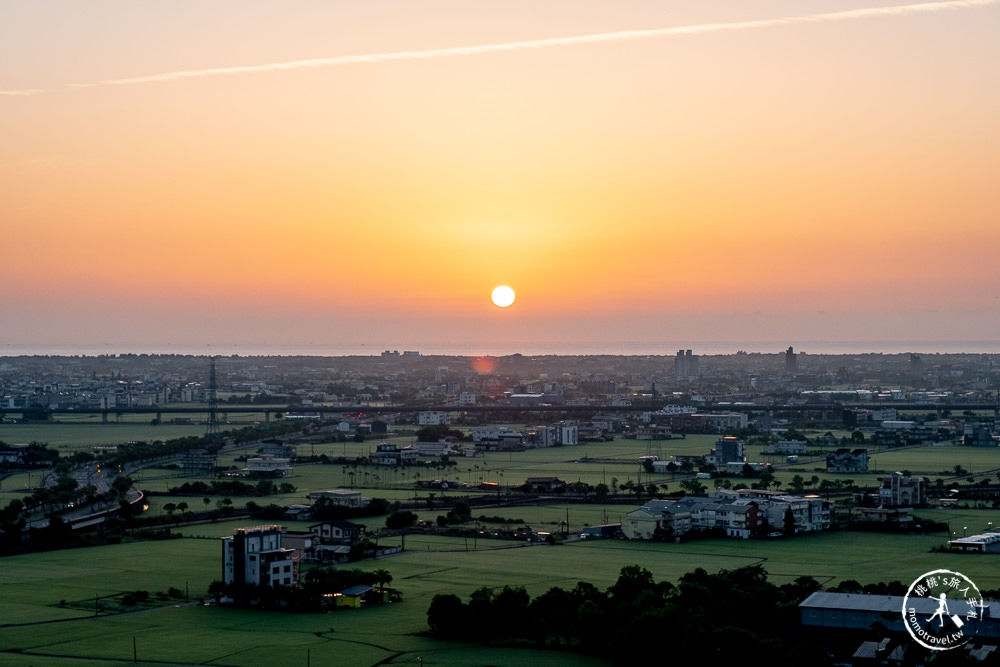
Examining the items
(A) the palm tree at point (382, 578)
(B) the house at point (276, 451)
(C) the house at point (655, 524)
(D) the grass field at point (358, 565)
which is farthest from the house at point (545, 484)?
(A) the palm tree at point (382, 578)

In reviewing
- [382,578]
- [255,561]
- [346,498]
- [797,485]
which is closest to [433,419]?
[797,485]

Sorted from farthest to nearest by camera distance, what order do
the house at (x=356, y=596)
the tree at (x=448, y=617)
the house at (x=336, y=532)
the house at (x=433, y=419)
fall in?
the house at (x=433, y=419), the house at (x=336, y=532), the house at (x=356, y=596), the tree at (x=448, y=617)

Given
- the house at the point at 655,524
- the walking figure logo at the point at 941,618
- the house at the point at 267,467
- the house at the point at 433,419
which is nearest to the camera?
the walking figure logo at the point at 941,618

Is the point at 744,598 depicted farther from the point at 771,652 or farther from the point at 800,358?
the point at 800,358

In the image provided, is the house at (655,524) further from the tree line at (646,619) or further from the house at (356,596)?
the house at (356,596)

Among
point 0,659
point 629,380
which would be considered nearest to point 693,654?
point 0,659

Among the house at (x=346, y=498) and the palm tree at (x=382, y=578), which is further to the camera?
the house at (x=346, y=498)

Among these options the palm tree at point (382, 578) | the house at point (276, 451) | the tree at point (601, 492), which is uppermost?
the house at point (276, 451)

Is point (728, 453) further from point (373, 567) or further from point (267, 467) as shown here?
point (373, 567)
